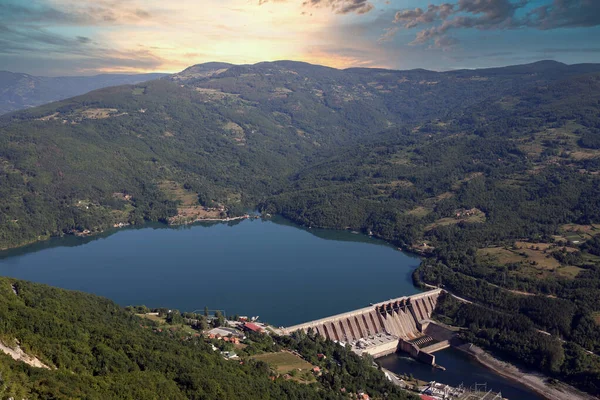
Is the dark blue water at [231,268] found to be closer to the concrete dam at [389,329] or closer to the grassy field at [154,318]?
the concrete dam at [389,329]

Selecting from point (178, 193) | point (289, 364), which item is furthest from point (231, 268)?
point (178, 193)

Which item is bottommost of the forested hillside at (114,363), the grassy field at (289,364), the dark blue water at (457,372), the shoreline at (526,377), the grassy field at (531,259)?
the dark blue water at (457,372)

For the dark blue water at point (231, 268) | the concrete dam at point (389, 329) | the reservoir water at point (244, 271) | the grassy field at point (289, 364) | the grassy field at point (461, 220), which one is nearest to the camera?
the grassy field at point (289, 364)

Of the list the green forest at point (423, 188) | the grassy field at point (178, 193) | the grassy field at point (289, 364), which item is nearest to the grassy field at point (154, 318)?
the grassy field at point (289, 364)

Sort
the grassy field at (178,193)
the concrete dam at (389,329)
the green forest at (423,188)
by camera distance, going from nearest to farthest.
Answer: the concrete dam at (389,329)
the green forest at (423,188)
the grassy field at (178,193)

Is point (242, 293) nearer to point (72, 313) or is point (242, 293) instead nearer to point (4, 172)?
point (72, 313)

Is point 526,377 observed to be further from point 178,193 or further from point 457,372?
point 178,193

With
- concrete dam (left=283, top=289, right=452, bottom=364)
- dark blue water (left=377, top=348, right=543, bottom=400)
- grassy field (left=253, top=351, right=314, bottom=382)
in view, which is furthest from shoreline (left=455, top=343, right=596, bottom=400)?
grassy field (left=253, top=351, right=314, bottom=382)

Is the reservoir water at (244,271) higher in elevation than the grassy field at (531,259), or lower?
lower
